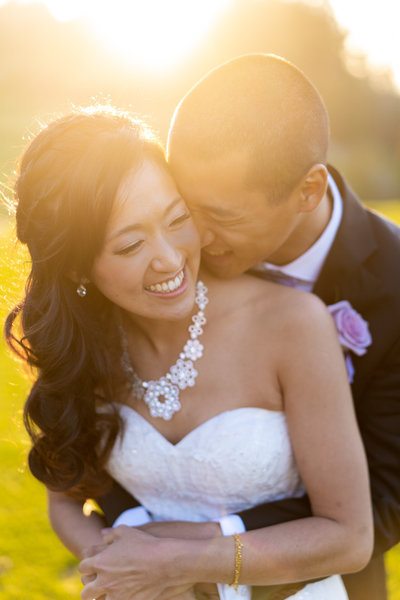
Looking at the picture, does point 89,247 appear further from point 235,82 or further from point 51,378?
point 235,82

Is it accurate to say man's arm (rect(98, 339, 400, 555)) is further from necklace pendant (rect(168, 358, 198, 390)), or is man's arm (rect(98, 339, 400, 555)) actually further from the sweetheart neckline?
Answer: necklace pendant (rect(168, 358, 198, 390))

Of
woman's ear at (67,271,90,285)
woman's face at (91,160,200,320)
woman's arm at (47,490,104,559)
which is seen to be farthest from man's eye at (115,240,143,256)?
woman's arm at (47,490,104,559)

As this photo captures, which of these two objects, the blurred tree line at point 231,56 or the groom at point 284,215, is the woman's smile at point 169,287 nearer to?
the groom at point 284,215

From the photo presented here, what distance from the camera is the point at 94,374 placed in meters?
3.09

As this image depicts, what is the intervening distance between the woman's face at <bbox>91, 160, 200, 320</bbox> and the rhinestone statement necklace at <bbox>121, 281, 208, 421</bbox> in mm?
233

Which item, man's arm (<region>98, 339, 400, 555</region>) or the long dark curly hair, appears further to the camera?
man's arm (<region>98, 339, 400, 555</region>)

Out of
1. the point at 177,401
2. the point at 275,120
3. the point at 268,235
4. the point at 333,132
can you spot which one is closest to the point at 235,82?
the point at 275,120

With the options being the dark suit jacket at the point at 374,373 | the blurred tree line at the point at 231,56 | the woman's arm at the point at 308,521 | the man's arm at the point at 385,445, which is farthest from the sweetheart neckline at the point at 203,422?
the blurred tree line at the point at 231,56

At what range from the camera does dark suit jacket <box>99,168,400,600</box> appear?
2.97 m

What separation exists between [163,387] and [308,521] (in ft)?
2.88

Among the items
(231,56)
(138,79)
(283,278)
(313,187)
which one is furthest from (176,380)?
(231,56)

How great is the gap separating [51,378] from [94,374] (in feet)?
0.67

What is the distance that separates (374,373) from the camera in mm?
3078

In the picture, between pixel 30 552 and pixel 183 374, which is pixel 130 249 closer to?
pixel 183 374
